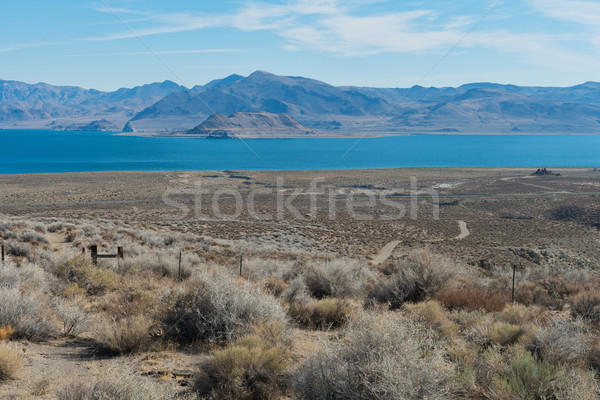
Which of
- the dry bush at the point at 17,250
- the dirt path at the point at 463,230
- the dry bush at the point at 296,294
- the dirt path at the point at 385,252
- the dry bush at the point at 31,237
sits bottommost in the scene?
the dirt path at the point at 463,230

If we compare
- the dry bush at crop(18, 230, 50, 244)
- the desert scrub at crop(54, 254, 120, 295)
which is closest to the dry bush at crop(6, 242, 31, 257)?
the dry bush at crop(18, 230, 50, 244)

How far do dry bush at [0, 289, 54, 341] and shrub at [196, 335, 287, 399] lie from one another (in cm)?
299

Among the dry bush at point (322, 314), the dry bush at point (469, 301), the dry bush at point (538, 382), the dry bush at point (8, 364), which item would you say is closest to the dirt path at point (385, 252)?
the dry bush at point (469, 301)

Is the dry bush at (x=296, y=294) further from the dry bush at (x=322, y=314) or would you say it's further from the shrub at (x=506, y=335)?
the shrub at (x=506, y=335)

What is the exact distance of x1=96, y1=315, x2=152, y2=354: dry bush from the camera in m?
6.69

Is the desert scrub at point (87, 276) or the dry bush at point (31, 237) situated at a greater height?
the desert scrub at point (87, 276)

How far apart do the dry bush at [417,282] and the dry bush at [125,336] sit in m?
5.50

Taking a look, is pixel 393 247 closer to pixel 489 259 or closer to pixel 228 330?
pixel 489 259

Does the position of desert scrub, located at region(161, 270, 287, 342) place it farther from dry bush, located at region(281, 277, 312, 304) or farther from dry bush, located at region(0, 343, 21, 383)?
dry bush, located at region(281, 277, 312, 304)

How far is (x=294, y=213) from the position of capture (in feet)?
145

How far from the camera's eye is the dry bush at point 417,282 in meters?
10.8

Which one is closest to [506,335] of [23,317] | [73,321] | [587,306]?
[587,306]

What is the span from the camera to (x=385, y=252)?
94.3 feet

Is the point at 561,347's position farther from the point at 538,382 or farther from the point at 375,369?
the point at 375,369
